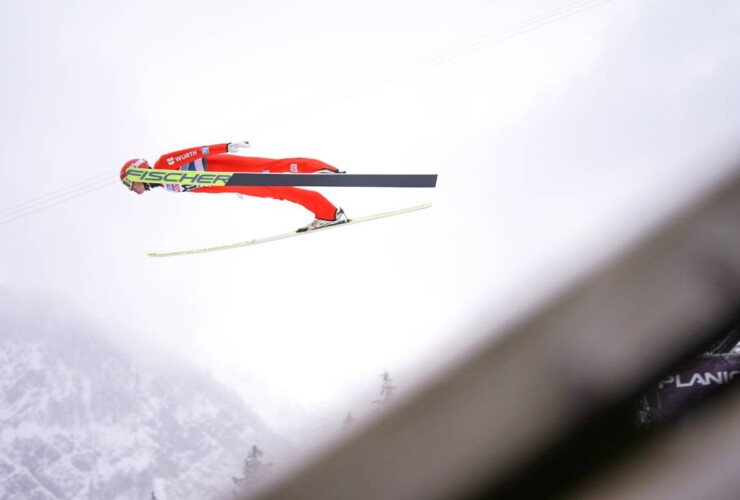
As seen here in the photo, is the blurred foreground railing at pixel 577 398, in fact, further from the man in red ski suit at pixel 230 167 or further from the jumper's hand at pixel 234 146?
the jumper's hand at pixel 234 146

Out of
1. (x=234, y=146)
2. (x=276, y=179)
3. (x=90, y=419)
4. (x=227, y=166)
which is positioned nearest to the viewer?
(x=276, y=179)

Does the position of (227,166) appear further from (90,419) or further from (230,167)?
(90,419)

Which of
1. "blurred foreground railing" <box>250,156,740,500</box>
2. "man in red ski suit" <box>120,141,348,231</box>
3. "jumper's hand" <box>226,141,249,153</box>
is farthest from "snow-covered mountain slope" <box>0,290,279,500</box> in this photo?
"blurred foreground railing" <box>250,156,740,500</box>

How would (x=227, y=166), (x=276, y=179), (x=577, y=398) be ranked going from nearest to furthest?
1. (x=577, y=398)
2. (x=276, y=179)
3. (x=227, y=166)

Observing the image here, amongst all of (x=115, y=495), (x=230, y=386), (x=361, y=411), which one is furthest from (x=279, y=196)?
(x=230, y=386)

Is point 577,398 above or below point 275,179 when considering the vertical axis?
below

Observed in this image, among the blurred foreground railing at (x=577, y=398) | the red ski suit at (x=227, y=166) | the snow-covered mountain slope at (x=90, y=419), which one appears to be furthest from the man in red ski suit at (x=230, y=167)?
the snow-covered mountain slope at (x=90, y=419)

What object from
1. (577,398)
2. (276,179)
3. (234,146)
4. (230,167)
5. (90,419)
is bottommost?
(577,398)

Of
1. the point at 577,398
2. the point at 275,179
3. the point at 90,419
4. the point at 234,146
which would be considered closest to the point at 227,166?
the point at 234,146
